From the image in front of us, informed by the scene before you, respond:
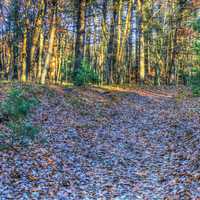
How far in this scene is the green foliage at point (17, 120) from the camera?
37.3ft

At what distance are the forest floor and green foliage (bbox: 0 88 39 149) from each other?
0.41 m

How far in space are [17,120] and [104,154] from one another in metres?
3.87

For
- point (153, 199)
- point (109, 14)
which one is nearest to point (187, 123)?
point (153, 199)

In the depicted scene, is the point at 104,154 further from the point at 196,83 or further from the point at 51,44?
the point at 51,44

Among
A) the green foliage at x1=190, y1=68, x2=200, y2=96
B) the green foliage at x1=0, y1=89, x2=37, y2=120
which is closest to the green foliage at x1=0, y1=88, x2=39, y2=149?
the green foliage at x1=0, y1=89, x2=37, y2=120

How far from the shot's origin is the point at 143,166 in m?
10.4

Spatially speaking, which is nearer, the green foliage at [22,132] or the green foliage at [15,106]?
the green foliage at [22,132]

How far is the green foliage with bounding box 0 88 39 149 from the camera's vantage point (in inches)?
448

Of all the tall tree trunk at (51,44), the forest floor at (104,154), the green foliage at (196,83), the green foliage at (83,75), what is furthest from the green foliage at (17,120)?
the green foliage at (196,83)

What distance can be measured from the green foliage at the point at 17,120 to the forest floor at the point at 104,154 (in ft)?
1.33

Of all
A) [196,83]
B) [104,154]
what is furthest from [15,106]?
[196,83]

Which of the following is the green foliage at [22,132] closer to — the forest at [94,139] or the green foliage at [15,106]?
the forest at [94,139]

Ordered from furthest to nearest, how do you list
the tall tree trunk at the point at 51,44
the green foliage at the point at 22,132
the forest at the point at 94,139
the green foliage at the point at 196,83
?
the tall tree trunk at the point at 51,44
the green foliage at the point at 196,83
the green foliage at the point at 22,132
the forest at the point at 94,139

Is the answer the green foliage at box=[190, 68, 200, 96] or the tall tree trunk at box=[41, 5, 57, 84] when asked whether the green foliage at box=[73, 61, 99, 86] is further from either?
the green foliage at box=[190, 68, 200, 96]
